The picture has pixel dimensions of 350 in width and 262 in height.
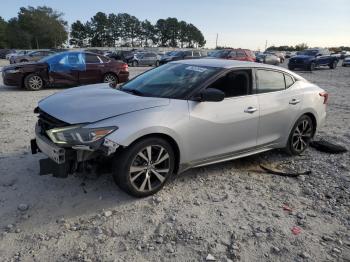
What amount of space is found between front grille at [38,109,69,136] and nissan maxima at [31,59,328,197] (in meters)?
0.01

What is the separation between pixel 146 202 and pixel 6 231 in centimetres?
146

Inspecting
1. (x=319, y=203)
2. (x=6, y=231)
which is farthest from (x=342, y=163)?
(x=6, y=231)

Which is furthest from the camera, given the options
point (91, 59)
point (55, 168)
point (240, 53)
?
point (240, 53)

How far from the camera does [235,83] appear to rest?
5.07 metres

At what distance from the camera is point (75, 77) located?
13688mm

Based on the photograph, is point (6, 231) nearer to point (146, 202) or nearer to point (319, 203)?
point (146, 202)

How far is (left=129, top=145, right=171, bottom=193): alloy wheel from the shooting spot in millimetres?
4199

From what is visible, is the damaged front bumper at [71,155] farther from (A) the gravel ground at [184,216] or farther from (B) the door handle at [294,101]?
(B) the door handle at [294,101]

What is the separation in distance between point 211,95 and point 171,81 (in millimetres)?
749

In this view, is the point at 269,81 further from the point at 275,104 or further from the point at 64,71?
the point at 64,71

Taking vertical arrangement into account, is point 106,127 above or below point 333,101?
above

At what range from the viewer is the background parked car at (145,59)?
33.5 meters

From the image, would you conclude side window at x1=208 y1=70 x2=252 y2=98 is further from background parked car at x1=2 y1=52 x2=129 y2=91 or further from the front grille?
background parked car at x1=2 y1=52 x2=129 y2=91

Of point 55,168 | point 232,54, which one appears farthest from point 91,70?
point 232,54
